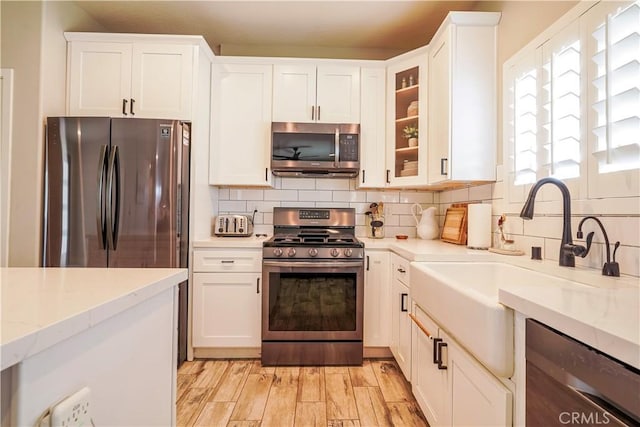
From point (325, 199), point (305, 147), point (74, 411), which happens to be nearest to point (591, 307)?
point (74, 411)

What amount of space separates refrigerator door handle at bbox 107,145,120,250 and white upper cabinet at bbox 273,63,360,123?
1.20 m

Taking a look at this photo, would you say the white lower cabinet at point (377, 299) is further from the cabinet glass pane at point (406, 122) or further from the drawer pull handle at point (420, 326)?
the cabinet glass pane at point (406, 122)

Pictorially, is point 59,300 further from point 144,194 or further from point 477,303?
point 144,194

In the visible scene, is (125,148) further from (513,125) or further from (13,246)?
(513,125)

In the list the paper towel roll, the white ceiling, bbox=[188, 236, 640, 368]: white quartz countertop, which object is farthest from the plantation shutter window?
the white ceiling

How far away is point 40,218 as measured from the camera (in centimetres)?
200

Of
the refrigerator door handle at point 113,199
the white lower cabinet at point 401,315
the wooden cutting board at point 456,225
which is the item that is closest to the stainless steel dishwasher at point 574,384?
the white lower cabinet at point 401,315

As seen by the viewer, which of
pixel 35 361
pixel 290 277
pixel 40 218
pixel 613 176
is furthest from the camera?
A: pixel 290 277

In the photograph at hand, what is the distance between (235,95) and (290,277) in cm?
157

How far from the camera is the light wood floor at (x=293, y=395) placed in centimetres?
162

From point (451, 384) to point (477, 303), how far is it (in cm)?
51

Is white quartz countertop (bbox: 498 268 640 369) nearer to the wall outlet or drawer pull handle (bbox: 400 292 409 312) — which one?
the wall outlet

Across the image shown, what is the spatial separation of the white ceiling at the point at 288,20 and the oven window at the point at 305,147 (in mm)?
943

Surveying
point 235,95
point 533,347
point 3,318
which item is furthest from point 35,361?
point 235,95
